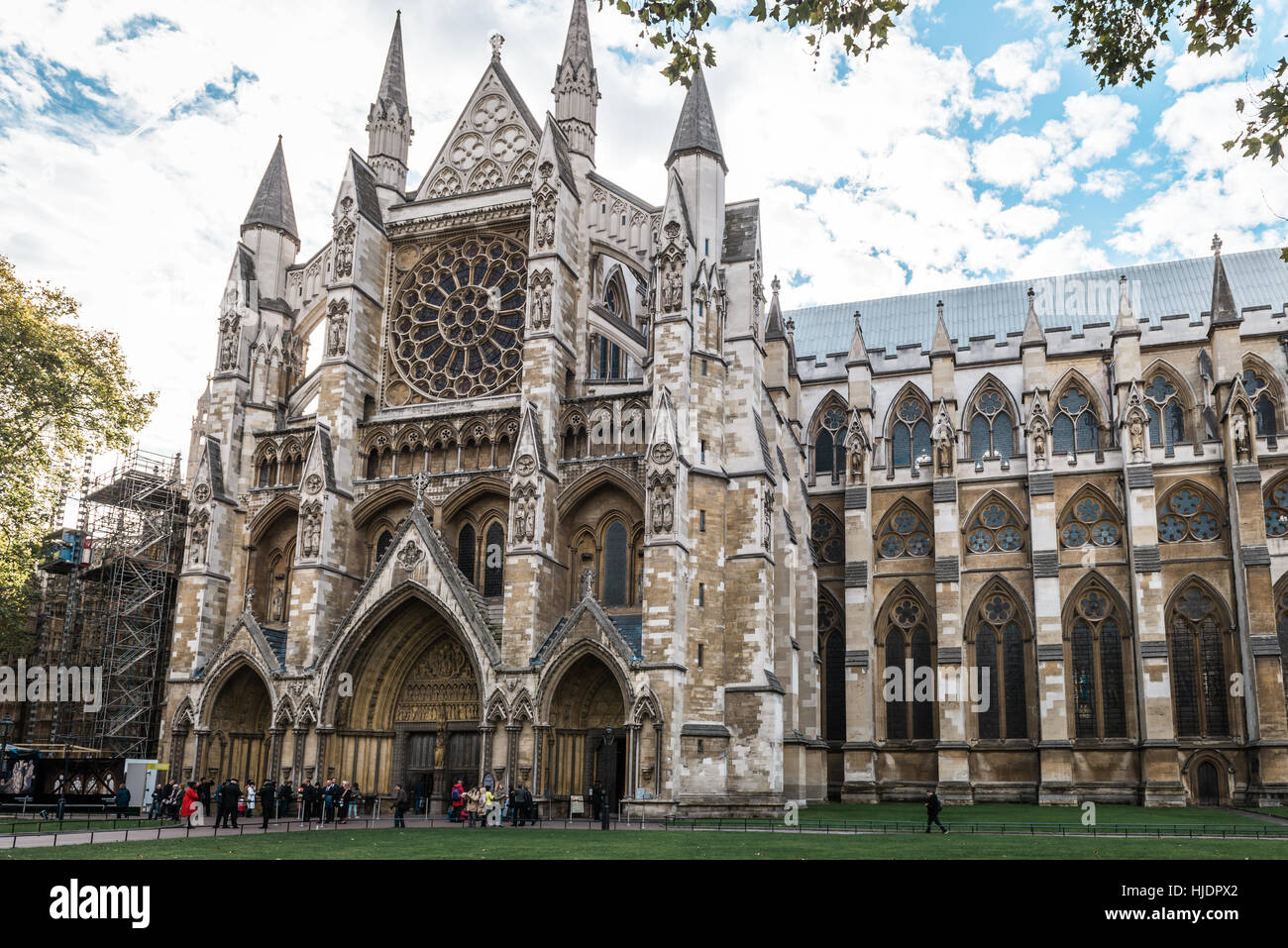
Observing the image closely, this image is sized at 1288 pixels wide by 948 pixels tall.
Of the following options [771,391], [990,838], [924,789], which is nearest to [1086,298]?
[771,391]

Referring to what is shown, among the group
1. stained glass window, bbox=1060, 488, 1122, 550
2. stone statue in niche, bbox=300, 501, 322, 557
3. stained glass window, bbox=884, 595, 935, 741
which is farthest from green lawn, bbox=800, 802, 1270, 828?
stone statue in niche, bbox=300, 501, 322, 557

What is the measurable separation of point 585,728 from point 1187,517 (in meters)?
22.5

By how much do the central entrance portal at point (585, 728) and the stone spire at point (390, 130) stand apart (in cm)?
1772

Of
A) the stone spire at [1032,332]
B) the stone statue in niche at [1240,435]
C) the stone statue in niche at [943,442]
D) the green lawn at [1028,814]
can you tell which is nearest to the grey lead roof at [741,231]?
the stone statue in niche at [943,442]

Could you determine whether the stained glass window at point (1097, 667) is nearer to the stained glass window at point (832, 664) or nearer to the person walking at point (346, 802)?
the stained glass window at point (832, 664)

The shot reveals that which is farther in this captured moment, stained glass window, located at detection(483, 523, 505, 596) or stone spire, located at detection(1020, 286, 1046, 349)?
stone spire, located at detection(1020, 286, 1046, 349)

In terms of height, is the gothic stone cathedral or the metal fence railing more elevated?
the gothic stone cathedral

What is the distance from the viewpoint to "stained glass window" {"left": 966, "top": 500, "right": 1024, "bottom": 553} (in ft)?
131

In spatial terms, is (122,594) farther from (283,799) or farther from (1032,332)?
(1032,332)

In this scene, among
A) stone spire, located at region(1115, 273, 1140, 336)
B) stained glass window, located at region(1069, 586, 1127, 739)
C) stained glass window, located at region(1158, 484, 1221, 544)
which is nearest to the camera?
stained glass window, located at region(1069, 586, 1127, 739)

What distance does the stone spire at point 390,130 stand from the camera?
121 ft

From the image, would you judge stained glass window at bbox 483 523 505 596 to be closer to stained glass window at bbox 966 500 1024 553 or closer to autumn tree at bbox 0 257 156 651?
autumn tree at bbox 0 257 156 651

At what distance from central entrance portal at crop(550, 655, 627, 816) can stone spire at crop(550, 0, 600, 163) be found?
16.4 m
